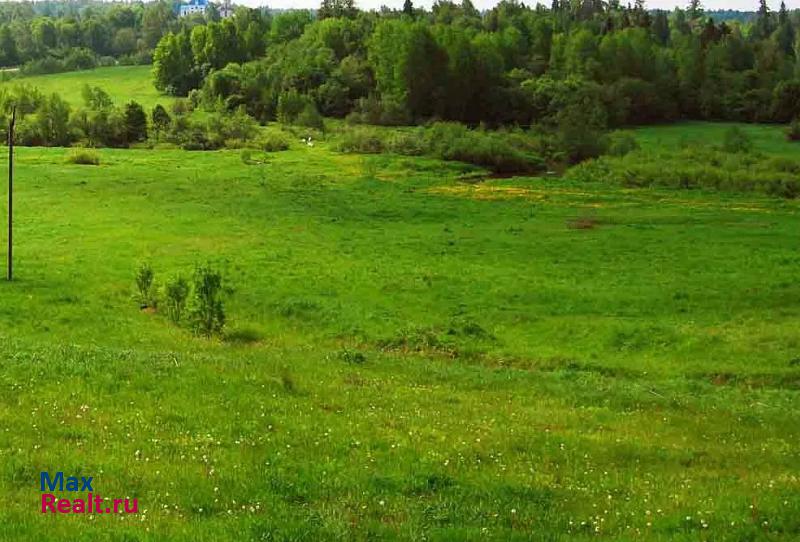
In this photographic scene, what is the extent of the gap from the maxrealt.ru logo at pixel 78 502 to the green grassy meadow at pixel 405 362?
0.19 m

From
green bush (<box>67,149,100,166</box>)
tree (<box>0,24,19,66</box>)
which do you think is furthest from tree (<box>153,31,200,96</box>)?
green bush (<box>67,149,100,166</box>)

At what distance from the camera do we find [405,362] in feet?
85.3

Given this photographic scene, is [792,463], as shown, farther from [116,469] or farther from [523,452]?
[116,469]

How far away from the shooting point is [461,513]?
34.9 feet

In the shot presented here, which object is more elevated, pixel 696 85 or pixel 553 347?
pixel 696 85

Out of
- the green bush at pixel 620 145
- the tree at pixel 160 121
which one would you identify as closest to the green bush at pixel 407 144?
the green bush at pixel 620 145

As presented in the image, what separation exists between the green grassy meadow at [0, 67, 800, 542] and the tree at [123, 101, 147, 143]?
3013 cm

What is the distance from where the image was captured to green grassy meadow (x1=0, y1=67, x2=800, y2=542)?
36.0 ft

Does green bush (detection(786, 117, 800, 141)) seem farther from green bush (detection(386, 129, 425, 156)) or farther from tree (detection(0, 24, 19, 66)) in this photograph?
tree (detection(0, 24, 19, 66))

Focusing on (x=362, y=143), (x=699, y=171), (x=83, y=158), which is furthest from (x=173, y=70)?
(x=699, y=171)

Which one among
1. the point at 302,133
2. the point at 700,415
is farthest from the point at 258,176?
the point at 700,415

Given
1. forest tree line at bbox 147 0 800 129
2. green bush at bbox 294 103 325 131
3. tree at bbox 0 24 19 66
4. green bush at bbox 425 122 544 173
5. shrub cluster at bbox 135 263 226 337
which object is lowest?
shrub cluster at bbox 135 263 226 337

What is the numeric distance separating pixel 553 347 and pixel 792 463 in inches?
625

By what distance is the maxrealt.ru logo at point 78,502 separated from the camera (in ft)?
32.9
